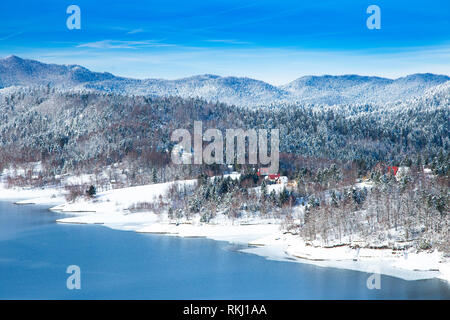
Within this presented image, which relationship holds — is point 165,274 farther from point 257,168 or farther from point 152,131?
point 152,131

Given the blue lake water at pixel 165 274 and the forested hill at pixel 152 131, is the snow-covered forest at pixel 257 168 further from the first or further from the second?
the blue lake water at pixel 165 274

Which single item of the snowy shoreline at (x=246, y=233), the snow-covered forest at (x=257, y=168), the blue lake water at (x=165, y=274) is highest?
the snow-covered forest at (x=257, y=168)

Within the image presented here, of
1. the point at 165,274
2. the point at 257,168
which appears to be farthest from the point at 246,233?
the point at 257,168

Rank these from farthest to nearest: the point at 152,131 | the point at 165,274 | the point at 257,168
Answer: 1. the point at 152,131
2. the point at 257,168
3. the point at 165,274

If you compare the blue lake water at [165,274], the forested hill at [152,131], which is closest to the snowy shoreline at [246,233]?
the blue lake water at [165,274]

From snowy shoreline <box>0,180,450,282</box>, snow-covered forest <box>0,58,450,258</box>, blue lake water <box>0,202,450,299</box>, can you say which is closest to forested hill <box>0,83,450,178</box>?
snow-covered forest <box>0,58,450,258</box>

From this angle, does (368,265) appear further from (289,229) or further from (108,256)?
(108,256)
